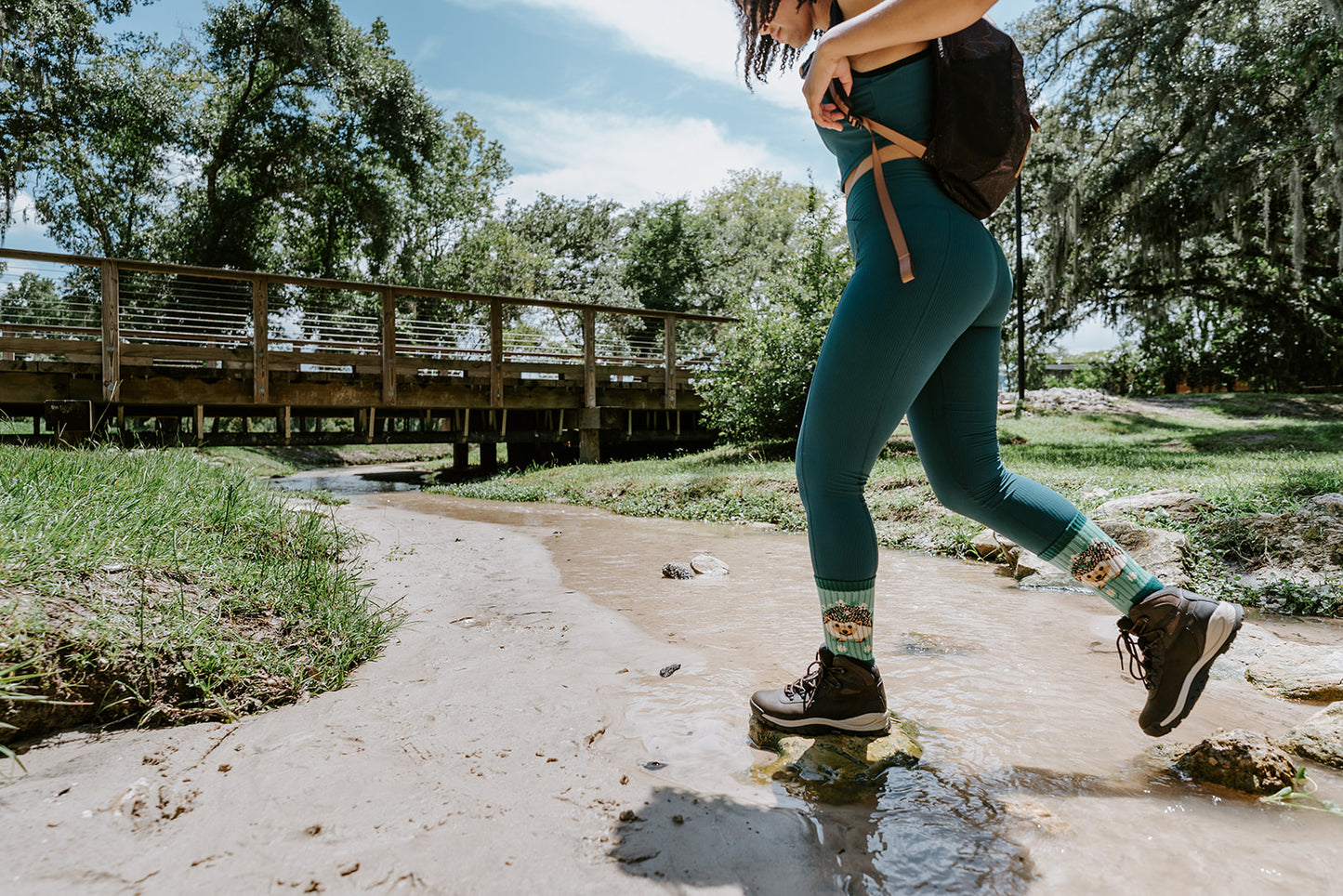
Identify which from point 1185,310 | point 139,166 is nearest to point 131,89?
point 139,166

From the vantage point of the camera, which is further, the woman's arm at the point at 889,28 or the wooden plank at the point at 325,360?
the wooden plank at the point at 325,360

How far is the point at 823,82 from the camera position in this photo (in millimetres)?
1590

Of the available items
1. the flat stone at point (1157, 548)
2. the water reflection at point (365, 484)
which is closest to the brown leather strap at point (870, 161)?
the flat stone at point (1157, 548)

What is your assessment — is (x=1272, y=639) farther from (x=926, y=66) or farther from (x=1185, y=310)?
(x=1185, y=310)

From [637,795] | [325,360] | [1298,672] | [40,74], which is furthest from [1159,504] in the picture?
[40,74]

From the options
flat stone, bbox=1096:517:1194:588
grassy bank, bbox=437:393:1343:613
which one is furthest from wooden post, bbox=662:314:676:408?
flat stone, bbox=1096:517:1194:588

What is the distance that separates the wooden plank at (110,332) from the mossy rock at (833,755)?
38.3ft

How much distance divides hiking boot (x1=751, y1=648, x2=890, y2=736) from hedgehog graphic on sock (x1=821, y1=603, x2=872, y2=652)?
55 mm

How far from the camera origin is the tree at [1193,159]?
11391 mm

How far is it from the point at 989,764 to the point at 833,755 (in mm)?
359

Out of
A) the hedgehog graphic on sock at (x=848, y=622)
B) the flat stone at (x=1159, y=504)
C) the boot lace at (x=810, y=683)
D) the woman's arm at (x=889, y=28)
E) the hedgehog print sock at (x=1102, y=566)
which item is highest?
the woman's arm at (x=889, y=28)

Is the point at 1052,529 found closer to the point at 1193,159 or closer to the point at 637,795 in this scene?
the point at 637,795

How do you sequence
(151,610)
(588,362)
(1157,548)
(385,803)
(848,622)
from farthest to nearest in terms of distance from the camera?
1. (588,362)
2. (1157,548)
3. (151,610)
4. (848,622)
5. (385,803)

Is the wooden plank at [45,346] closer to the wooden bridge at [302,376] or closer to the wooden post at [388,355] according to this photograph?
the wooden bridge at [302,376]
